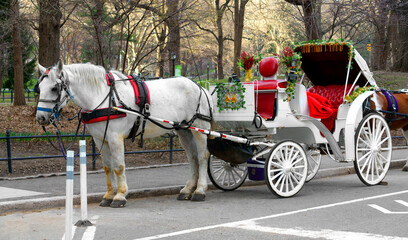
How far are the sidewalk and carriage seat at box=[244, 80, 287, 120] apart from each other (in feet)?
6.55

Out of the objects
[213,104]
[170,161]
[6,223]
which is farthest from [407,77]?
[6,223]

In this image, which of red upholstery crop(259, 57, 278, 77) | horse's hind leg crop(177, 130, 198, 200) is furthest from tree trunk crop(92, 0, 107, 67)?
red upholstery crop(259, 57, 278, 77)

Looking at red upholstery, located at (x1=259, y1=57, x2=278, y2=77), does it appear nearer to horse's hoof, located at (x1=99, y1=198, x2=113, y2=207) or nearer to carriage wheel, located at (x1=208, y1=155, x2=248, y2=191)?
carriage wheel, located at (x1=208, y1=155, x2=248, y2=191)

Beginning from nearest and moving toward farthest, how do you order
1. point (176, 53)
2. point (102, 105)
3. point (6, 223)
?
1. point (6, 223)
2. point (102, 105)
3. point (176, 53)

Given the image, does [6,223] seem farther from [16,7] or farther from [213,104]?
[16,7]

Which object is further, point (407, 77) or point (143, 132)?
point (407, 77)

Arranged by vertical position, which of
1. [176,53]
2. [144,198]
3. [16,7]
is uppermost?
[16,7]

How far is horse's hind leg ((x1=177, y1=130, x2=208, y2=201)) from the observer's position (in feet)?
29.8

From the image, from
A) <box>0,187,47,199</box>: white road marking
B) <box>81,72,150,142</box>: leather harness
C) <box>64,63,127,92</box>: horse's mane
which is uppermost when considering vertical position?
<box>64,63,127,92</box>: horse's mane

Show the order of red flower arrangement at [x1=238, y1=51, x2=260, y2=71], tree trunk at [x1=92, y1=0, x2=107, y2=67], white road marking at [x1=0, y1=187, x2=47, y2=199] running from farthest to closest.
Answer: tree trunk at [x1=92, y1=0, x2=107, y2=67], red flower arrangement at [x1=238, y1=51, x2=260, y2=71], white road marking at [x1=0, y1=187, x2=47, y2=199]

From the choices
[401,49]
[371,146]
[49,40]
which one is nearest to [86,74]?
[371,146]

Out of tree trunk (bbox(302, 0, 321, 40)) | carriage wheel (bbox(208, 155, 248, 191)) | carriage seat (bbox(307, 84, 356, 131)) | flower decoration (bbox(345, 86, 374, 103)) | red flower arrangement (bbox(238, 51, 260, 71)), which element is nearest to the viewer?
red flower arrangement (bbox(238, 51, 260, 71))

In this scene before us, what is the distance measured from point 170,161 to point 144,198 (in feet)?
13.0

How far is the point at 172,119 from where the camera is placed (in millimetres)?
8930
